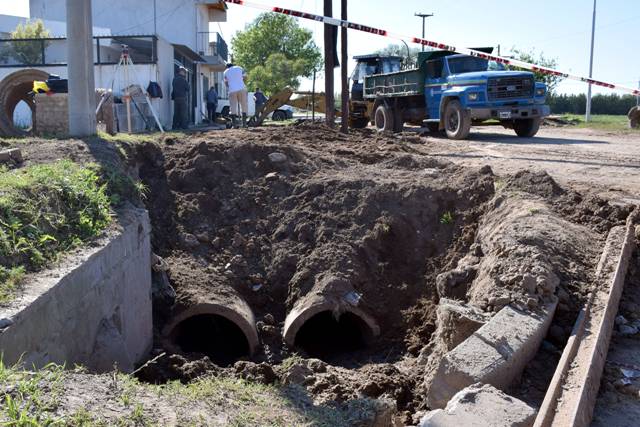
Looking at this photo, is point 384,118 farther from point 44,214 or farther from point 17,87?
point 44,214

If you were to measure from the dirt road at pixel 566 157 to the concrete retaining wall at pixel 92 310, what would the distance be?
17.2 feet

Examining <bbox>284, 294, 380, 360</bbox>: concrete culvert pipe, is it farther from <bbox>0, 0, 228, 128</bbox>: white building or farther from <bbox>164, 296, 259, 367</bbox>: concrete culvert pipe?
<bbox>0, 0, 228, 128</bbox>: white building

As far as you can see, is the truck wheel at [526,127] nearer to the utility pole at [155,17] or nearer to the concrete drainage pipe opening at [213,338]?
the concrete drainage pipe opening at [213,338]

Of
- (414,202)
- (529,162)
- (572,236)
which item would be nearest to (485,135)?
(529,162)

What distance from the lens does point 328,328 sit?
8.78m

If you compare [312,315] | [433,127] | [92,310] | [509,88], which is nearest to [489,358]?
[92,310]

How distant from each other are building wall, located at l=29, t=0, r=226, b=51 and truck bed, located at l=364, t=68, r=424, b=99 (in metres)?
14.4

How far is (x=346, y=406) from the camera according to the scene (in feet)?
14.4

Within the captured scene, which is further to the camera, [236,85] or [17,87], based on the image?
[236,85]

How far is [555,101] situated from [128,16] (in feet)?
105

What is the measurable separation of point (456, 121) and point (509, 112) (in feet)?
4.58

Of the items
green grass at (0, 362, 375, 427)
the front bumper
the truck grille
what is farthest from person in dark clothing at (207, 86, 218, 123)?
green grass at (0, 362, 375, 427)

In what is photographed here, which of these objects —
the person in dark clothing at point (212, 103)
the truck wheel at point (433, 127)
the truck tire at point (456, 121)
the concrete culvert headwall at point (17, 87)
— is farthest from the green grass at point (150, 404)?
the person in dark clothing at point (212, 103)

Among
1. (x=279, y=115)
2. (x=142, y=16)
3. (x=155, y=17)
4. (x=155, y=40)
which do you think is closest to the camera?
(x=155, y=40)
